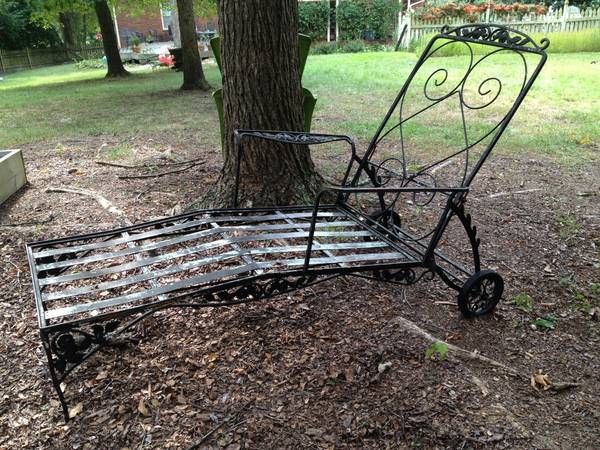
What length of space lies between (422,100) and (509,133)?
2.42m

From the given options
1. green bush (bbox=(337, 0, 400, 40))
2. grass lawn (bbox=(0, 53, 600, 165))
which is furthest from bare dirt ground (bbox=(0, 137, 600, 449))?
green bush (bbox=(337, 0, 400, 40))

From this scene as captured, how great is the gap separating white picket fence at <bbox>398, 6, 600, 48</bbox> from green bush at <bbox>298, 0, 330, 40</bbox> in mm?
6535

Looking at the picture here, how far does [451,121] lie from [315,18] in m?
19.2

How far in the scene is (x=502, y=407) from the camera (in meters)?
2.08

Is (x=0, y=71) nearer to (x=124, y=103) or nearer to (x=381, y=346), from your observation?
(x=124, y=103)

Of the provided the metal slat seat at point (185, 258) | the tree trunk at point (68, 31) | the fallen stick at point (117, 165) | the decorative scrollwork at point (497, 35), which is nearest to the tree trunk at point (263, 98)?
the metal slat seat at point (185, 258)

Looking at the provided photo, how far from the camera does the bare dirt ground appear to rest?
1.98 meters

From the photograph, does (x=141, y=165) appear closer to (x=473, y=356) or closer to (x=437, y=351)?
(x=437, y=351)

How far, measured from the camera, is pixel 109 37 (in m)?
14.8

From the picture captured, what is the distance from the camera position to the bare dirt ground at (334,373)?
1982 millimetres

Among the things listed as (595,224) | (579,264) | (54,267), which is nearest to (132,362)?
(54,267)

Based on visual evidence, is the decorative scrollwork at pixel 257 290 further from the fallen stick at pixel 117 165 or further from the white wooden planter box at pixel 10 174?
the fallen stick at pixel 117 165

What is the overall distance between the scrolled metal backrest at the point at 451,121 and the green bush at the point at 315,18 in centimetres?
1448

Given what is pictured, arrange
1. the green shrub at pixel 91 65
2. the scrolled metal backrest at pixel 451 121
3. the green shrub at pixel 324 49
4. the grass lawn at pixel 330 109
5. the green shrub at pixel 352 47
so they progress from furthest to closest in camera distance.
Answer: the green shrub at pixel 324 49 → the green shrub at pixel 352 47 → the green shrub at pixel 91 65 → the grass lawn at pixel 330 109 → the scrolled metal backrest at pixel 451 121
